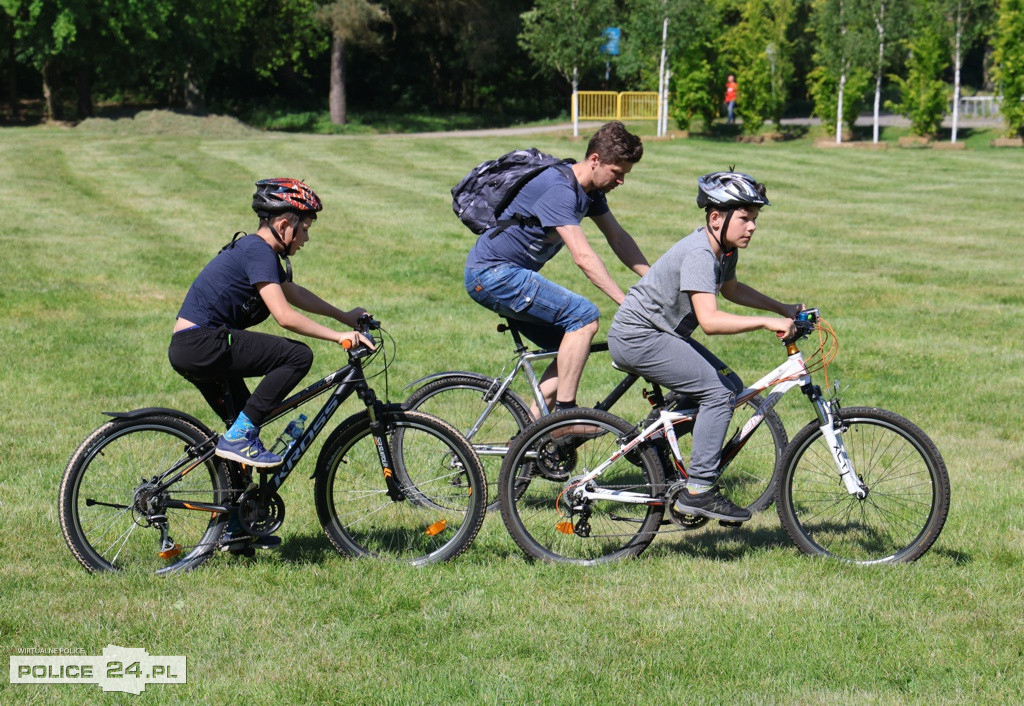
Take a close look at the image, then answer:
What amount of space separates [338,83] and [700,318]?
147ft

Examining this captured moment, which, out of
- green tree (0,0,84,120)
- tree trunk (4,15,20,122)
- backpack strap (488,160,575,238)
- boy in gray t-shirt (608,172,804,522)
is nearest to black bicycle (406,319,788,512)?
backpack strap (488,160,575,238)

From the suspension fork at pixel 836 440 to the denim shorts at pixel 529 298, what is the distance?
1441mm

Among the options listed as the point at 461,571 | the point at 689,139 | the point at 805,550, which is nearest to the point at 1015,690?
the point at 805,550

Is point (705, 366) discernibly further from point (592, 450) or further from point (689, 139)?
point (689, 139)

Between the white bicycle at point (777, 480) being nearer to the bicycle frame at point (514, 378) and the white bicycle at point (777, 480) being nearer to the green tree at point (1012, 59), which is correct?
the bicycle frame at point (514, 378)

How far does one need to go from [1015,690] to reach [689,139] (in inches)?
1429

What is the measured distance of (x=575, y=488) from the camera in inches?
241

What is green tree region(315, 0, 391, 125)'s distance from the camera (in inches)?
1821

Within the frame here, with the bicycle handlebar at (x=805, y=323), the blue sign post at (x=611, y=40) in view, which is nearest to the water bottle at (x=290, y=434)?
the bicycle handlebar at (x=805, y=323)

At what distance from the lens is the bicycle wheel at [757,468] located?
702cm

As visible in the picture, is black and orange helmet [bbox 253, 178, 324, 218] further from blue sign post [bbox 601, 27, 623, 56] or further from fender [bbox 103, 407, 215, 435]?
blue sign post [bbox 601, 27, 623, 56]

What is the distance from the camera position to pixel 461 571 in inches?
232

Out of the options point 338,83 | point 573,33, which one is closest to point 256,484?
point 573,33

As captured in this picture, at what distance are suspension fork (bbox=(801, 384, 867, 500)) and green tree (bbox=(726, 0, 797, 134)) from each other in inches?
1414
